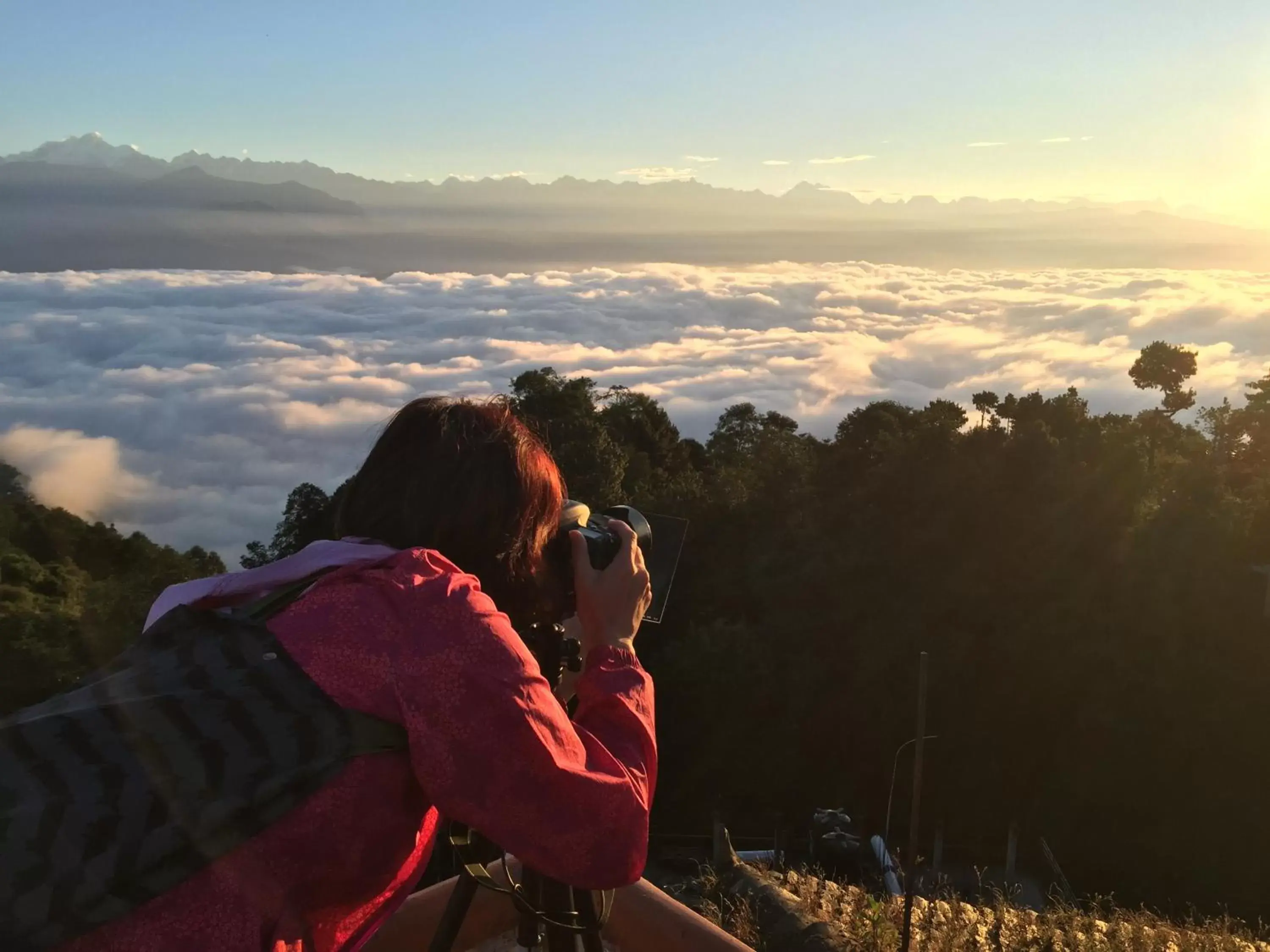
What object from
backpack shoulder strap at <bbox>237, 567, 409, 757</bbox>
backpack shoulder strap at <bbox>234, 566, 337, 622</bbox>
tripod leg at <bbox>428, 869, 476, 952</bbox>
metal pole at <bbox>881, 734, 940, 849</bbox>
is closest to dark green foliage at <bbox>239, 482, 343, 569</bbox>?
metal pole at <bbox>881, 734, 940, 849</bbox>

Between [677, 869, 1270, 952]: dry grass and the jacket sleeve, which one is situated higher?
the jacket sleeve

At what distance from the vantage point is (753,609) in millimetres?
20594

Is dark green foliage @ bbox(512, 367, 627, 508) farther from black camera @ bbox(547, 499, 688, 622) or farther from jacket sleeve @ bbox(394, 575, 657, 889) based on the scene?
jacket sleeve @ bbox(394, 575, 657, 889)

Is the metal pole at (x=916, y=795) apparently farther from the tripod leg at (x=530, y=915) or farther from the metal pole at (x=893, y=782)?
the tripod leg at (x=530, y=915)

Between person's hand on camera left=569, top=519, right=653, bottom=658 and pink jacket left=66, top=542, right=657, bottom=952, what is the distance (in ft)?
1.01

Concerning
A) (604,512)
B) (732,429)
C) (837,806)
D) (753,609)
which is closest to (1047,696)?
(837,806)

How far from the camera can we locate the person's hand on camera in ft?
5.65

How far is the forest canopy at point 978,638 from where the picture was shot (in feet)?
47.3

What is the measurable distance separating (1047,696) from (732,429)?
59.7 feet

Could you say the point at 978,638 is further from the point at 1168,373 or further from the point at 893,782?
the point at 1168,373

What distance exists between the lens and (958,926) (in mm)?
3826

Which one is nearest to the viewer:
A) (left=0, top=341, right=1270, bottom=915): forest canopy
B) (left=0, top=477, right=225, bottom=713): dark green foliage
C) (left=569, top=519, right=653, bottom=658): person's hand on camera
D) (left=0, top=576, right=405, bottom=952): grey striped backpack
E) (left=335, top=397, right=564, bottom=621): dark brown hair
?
(left=0, top=576, right=405, bottom=952): grey striped backpack

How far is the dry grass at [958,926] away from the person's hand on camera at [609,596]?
1998mm

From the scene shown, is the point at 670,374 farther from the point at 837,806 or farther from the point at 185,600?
the point at 185,600
